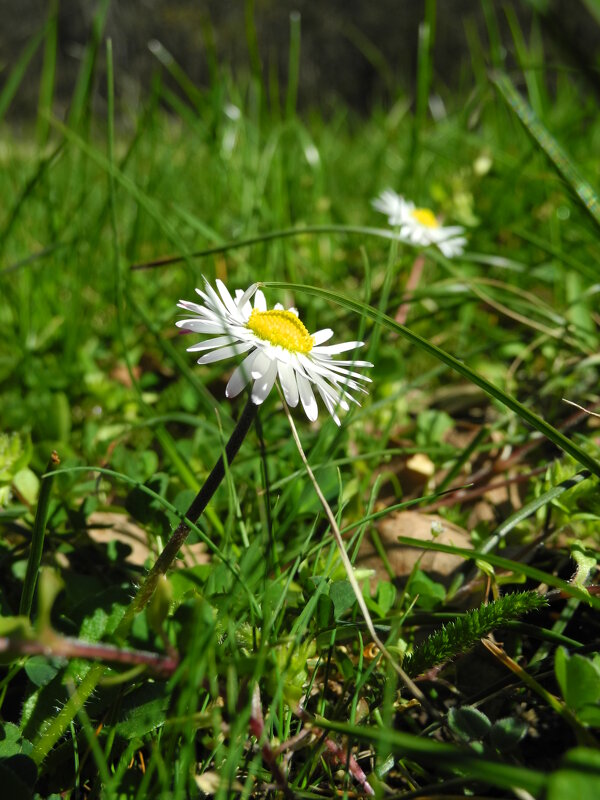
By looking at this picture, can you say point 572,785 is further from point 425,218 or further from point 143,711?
point 425,218

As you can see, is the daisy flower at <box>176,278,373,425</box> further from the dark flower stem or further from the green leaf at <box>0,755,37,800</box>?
the green leaf at <box>0,755,37,800</box>

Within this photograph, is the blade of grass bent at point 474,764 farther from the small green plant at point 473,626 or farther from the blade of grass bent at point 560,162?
the blade of grass bent at point 560,162

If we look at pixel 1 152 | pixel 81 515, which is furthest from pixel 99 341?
pixel 1 152

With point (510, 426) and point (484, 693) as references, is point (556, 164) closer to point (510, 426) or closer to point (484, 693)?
point (510, 426)

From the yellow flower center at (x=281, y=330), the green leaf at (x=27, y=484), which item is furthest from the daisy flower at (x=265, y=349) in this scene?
the green leaf at (x=27, y=484)

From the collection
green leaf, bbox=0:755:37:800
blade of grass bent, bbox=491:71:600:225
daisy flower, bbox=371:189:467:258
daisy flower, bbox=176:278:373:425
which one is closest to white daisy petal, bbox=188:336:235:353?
daisy flower, bbox=176:278:373:425

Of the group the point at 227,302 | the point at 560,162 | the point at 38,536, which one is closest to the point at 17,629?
the point at 38,536
